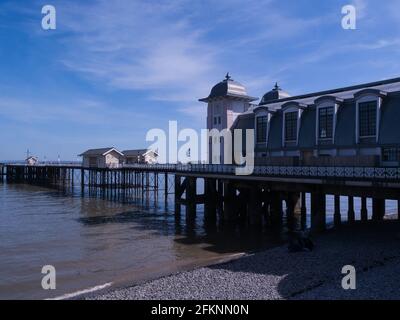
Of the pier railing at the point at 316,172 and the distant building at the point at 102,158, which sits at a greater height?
the distant building at the point at 102,158

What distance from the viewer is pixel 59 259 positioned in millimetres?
17109

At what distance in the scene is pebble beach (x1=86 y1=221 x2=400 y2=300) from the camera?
10.7 m

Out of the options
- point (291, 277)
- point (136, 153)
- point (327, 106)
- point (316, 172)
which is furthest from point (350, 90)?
point (136, 153)

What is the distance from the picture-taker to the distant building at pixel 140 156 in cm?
5875

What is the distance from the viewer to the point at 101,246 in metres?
19.6

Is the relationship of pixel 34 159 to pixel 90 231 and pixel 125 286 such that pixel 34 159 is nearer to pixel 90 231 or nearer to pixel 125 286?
pixel 90 231

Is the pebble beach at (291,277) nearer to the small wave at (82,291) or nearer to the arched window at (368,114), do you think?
the small wave at (82,291)

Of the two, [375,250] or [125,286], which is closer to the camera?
[125,286]

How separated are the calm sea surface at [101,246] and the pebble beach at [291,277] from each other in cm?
222

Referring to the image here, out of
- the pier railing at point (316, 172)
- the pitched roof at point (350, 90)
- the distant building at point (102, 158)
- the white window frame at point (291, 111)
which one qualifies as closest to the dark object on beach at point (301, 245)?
the pier railing at point (316, 172)

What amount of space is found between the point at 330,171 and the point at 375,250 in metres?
4.65

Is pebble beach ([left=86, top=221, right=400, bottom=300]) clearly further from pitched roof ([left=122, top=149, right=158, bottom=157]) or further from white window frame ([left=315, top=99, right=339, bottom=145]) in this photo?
pitched roof ([left=122, top=149, right=158, bottom=157])
